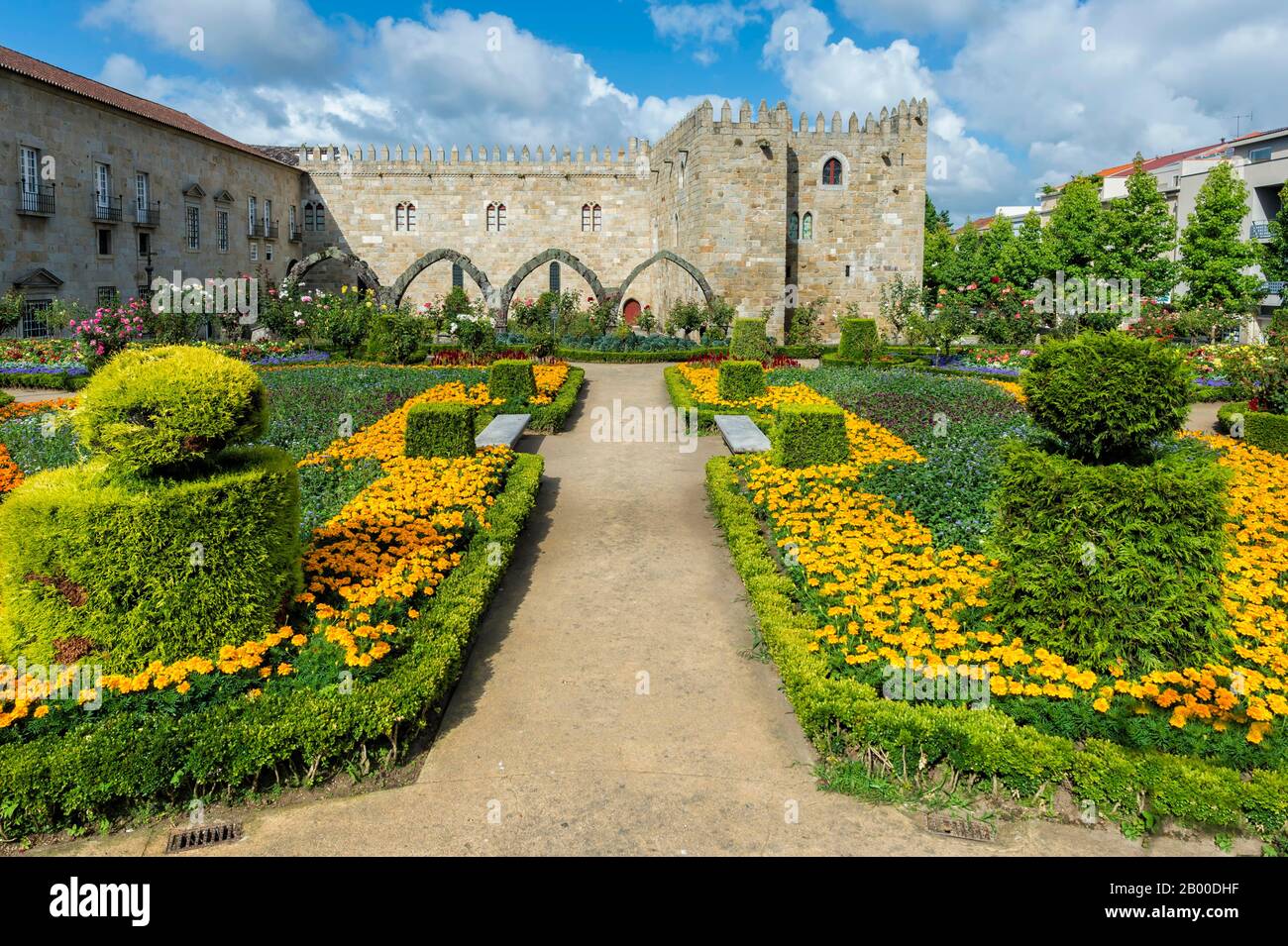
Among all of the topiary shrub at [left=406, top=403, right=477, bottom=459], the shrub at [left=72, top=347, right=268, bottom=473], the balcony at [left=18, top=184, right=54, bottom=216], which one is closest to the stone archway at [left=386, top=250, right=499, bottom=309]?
the balcony at [left=18, top=184, right=54, bottom=216]

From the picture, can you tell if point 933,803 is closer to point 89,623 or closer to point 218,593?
point 218,593

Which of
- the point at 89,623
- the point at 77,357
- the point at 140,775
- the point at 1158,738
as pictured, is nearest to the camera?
the point at 140,775

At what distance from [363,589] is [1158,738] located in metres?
4.44

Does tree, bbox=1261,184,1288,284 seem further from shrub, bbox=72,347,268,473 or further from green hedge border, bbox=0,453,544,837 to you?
shrub, bbox=72,347,268,473

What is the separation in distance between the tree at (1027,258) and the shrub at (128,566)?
35756 millimetres

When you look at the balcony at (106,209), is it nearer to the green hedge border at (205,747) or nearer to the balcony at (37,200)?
the balcony at (37,200)

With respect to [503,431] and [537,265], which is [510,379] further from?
[537,265]

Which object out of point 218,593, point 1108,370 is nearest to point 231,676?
point 218,593

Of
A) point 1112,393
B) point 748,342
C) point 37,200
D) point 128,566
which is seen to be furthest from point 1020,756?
point 37,200

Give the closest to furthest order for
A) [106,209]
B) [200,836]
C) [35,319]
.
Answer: [200,836], [35,319], [106,209]

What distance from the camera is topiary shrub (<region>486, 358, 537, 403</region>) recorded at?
13.9m

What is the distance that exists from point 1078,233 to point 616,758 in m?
33.7

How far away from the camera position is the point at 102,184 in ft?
77.4

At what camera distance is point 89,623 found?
4551 mm
